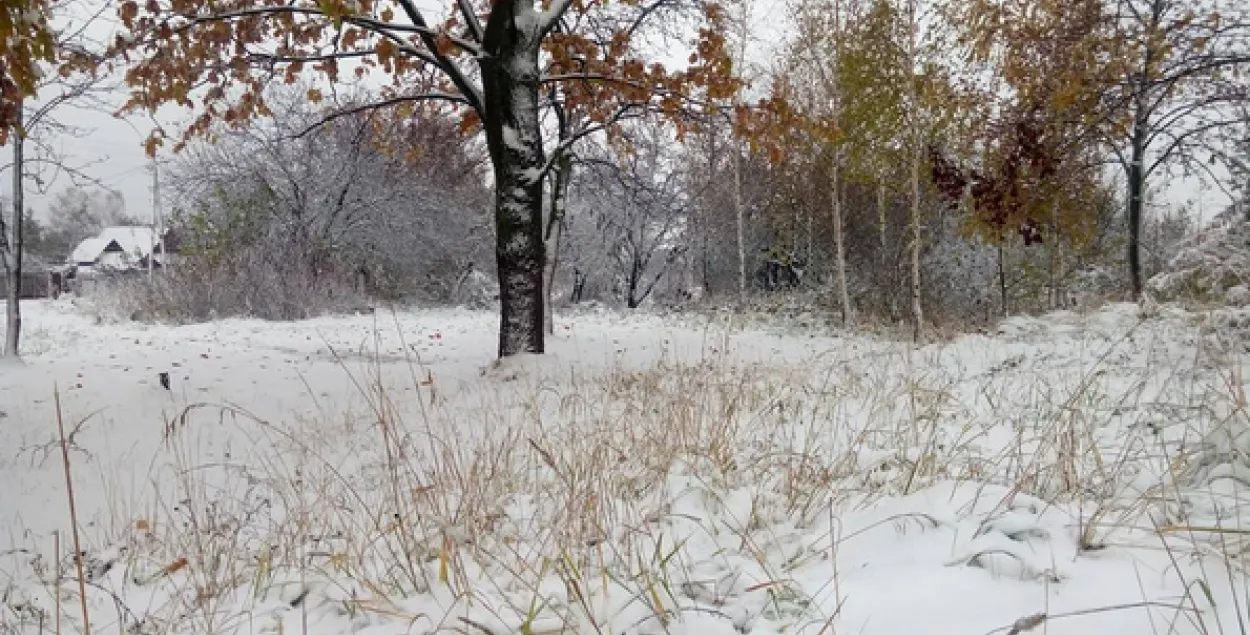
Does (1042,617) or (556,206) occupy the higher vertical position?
(556,206)

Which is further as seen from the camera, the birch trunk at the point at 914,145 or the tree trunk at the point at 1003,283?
the tree trunk at the point at 1003,283

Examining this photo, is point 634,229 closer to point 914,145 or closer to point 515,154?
point 914,145

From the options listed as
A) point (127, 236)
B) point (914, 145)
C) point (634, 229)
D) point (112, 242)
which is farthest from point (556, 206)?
point (127, 236)

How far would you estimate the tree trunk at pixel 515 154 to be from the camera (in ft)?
22.2

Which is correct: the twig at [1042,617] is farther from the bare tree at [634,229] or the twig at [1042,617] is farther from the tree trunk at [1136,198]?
the bare tree at [634,229]

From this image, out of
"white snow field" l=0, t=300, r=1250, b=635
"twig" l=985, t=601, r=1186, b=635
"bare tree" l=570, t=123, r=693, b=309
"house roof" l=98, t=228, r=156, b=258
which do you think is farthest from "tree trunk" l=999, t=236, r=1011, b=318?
A: "house roof" l=98, t=228, r=156, b=258

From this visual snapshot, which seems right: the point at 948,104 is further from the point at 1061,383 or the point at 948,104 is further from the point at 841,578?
the point at 841,578

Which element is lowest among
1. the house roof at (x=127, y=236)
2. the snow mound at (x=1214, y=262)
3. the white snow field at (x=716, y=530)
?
the white snow field at (x=716, y=530)

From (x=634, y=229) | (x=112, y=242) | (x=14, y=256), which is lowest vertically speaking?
(x=14, y=256)

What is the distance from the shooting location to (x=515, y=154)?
6.77 metres

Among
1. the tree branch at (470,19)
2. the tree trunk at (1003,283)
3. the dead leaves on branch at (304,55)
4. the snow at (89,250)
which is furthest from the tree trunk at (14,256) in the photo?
the snow at (89,250)

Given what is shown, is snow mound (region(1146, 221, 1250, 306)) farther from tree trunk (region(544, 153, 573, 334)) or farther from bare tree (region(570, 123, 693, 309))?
bare tree (region(570, 123, 693, 309))

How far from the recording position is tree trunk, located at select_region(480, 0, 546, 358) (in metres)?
6.78

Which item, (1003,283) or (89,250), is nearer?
(1003,283)
